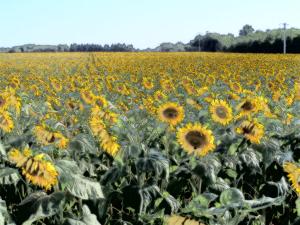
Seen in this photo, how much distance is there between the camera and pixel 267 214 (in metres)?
3.97

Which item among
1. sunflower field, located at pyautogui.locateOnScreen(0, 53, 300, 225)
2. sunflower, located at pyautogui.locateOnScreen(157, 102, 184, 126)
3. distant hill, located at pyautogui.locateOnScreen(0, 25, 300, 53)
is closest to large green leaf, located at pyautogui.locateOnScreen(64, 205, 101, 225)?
sunflower field, located at pyautogui.locateOnScreen(0, 53, 300, 225)

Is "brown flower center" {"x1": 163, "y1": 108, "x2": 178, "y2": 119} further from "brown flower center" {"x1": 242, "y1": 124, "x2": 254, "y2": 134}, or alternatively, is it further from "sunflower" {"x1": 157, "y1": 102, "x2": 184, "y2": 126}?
"brown flower center" {"x1": 242, "y1": 124, "x2": 254, "y2": 134}

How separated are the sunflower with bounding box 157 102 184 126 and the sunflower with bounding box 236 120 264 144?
0.60 m

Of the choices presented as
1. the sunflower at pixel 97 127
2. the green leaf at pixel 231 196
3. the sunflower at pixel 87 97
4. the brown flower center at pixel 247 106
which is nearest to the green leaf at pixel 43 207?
the green leaf at pixel 231 196

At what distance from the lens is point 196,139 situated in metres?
3.57

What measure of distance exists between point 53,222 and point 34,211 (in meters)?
0.52

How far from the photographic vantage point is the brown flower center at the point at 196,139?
11.6 ft

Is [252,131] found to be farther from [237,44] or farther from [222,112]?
[237,44]

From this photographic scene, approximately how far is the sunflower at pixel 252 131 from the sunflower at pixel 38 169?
163cm

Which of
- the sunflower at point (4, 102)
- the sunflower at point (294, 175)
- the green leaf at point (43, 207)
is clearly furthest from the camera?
the sunflower at point (4, 102)

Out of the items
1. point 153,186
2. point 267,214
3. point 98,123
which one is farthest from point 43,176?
point 267,214

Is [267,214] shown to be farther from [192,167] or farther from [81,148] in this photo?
[81,148]

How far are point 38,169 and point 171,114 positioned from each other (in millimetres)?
1908

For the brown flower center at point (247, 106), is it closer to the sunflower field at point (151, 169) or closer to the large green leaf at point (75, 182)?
the sunflower field at point (151, 169)
